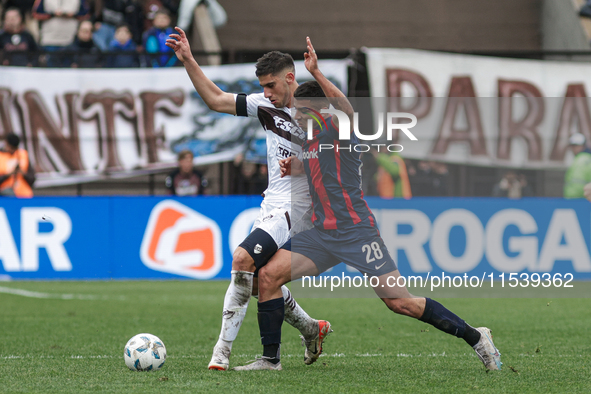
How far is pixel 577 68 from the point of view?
46.7 feet

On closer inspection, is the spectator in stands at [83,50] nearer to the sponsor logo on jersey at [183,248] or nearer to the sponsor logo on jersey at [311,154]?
the sponsor logo on jersey at [183,248]

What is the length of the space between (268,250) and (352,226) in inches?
23.8

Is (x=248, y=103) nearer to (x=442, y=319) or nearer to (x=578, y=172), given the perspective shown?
(x=442, y=319)

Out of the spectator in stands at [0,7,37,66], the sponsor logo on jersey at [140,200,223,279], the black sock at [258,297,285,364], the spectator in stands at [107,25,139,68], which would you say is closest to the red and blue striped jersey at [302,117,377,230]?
the black sock at [258,297,285,364]

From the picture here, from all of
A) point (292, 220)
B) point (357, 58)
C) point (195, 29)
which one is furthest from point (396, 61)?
point (292, 220)

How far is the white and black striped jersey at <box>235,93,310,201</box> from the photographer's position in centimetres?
604

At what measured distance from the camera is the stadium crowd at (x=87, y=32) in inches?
562

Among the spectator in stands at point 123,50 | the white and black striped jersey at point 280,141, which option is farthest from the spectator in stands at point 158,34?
the white and black striped jersey at point 280,141

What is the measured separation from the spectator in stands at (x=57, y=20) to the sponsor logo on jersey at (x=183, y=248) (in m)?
4.71

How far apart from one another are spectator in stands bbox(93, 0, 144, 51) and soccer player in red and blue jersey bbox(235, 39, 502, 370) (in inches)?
431

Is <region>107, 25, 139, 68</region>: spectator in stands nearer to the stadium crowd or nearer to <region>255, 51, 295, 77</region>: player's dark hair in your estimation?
the stadium crowd

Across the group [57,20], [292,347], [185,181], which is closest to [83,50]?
[57,20]

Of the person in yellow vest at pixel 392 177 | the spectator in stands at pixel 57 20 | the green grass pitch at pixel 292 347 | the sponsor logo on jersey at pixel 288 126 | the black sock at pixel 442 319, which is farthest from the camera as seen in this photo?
the spectator in stands at pixel 57 20

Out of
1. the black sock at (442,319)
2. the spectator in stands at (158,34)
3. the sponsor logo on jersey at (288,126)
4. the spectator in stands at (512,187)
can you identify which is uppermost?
the spectator in stands at (158,34)
